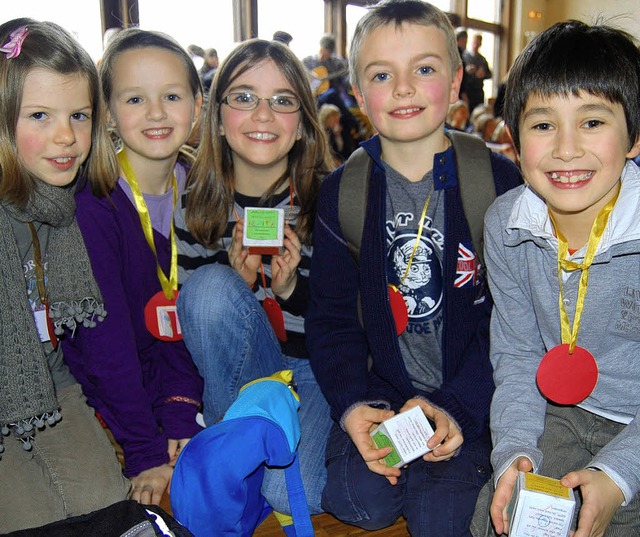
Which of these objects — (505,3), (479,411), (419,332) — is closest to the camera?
(479,411)

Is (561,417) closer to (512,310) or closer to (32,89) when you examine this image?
(512,310)

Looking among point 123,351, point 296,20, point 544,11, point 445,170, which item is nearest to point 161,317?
point 123,351

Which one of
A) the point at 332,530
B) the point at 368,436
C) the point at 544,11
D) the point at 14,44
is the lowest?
the point at 332,530

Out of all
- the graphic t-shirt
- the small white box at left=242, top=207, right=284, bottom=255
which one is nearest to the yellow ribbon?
the graphic t-shirt

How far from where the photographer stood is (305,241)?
2.06 metres

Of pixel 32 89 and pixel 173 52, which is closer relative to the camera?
pixel 32 89

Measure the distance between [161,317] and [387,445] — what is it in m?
0.89

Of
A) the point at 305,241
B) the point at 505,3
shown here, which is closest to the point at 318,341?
the point at 305,241

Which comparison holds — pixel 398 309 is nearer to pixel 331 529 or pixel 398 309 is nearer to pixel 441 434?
pixel 441 434

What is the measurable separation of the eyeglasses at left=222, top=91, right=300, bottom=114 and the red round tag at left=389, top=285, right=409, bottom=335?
75cm

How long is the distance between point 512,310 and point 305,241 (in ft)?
2.51

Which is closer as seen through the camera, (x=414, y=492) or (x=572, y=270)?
(x=572, y=270)

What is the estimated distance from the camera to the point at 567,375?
1426 millimetres

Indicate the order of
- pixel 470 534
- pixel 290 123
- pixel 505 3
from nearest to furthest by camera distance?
pixel 470 534, pixel 290 123, pixel 505 3
